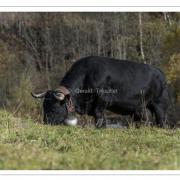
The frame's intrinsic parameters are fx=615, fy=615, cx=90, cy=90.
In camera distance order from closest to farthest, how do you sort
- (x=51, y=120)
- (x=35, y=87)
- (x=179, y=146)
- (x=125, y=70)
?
(x=179, y=146), (x=51, y=120), (x=125, y=70), (x=35, y=87)

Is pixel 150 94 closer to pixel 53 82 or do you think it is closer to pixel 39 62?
pixel 53 82

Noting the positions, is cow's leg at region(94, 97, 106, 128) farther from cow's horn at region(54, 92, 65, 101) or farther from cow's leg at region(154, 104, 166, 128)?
cow's leg at region(154, 104, 166, 128)

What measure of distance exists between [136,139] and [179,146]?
0.88m

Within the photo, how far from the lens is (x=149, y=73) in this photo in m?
15.7

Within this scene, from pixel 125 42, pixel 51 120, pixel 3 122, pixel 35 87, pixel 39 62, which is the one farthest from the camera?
pixel 39 62

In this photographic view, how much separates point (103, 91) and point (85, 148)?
5349 mm

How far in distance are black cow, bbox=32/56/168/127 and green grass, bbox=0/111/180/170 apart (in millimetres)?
1606

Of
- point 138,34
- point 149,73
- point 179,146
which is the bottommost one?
point 179,146

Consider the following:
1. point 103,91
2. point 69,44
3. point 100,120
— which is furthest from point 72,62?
point 100,120

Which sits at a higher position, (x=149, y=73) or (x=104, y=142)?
(x=149, y=73)

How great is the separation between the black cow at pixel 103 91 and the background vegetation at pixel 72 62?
0.80 meters

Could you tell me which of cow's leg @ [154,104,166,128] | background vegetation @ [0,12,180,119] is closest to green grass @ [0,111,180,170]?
cow's leg @ [154,104,166,128]

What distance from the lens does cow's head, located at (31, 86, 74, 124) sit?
46.2 ft

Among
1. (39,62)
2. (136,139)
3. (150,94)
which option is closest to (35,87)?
(39,62)
